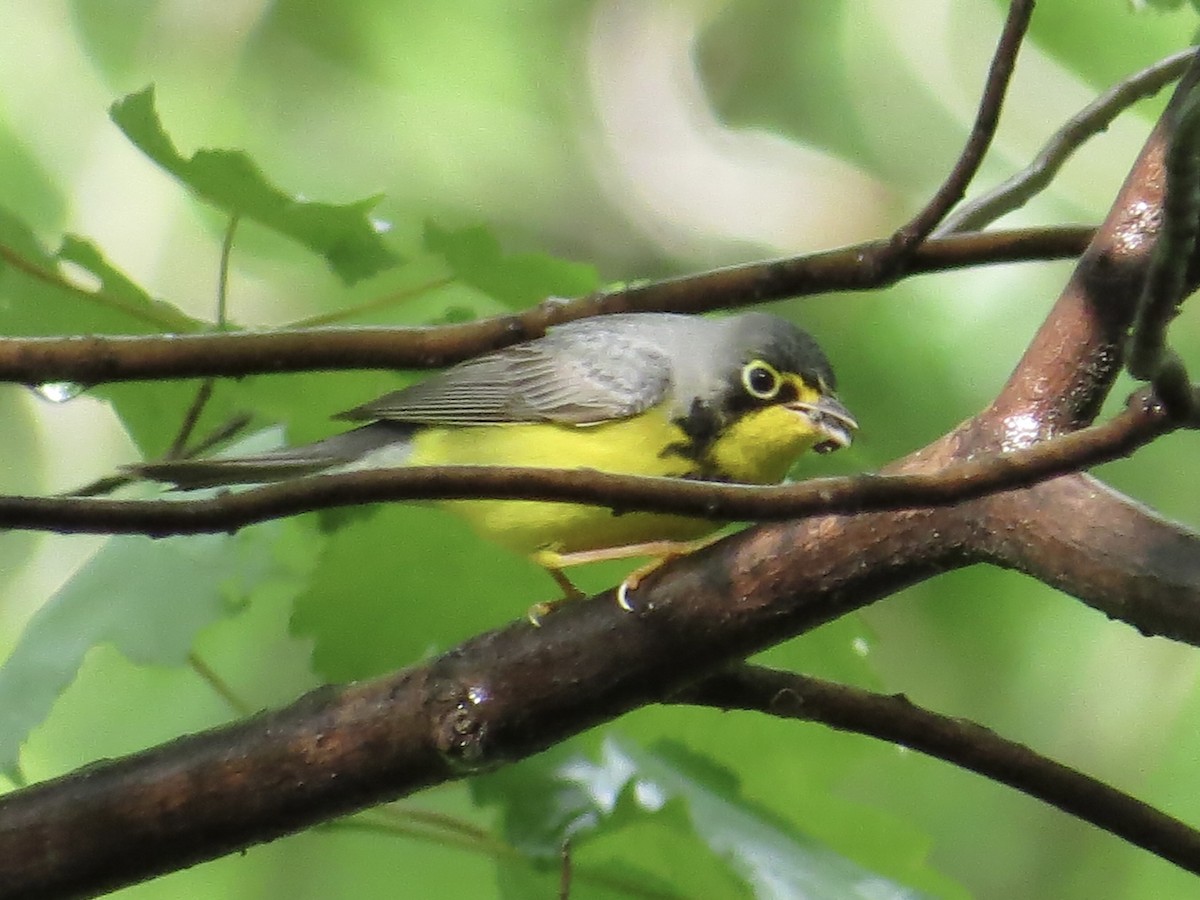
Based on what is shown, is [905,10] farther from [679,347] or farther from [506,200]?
[679,347]

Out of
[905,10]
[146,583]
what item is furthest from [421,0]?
[146,583]

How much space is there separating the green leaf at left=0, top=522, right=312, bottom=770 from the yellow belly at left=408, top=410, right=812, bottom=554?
20cm

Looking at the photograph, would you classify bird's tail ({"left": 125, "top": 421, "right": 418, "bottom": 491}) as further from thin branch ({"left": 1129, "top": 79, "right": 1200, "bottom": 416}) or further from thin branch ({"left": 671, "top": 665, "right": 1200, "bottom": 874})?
thin branch ({"left": 1129, "top": 79, "right": 1200, "bottom": 416})

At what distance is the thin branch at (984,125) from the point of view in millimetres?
786

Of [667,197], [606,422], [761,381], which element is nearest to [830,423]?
[761,381]

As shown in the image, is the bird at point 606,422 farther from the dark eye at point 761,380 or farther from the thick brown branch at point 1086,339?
the thick brown branch at point 1086,339

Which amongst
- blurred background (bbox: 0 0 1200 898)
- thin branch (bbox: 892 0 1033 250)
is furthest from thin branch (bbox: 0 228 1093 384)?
blurred background (bbox: 0 0 1200 898)

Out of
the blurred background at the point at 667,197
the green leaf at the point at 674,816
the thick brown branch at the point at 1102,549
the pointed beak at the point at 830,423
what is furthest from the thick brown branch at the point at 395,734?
the blurred background at the point at 667,197

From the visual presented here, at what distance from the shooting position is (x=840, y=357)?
2.43m

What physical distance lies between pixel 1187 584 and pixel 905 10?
220cm

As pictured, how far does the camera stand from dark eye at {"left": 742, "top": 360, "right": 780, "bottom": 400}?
1.35 m

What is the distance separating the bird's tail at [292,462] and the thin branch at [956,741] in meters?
0.49

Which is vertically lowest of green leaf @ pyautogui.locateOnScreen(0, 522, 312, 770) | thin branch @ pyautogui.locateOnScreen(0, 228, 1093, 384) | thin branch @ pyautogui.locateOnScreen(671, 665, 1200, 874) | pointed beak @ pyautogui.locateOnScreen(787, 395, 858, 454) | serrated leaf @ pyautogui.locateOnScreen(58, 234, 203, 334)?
thin branch @ pyautogui.locateOnScreen(671, 665, 1200, 874)

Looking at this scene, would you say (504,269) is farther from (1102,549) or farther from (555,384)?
(1102,549)
